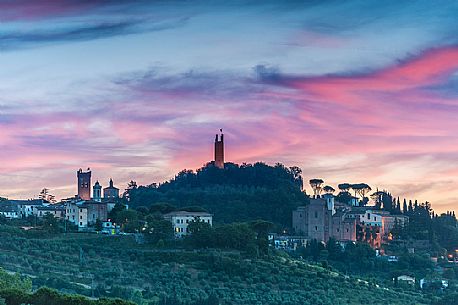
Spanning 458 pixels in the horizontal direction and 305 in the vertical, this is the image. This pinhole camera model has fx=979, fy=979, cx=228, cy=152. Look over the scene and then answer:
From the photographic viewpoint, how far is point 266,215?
62.2 metres

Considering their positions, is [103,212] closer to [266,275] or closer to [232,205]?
[232,205]

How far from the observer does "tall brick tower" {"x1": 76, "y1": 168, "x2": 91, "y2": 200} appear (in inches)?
2815

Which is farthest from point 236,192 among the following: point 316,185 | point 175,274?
point 175,274

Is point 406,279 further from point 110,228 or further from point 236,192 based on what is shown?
point 236,192

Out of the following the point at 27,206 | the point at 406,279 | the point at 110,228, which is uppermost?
the point at 27,206

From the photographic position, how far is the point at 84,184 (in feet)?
236

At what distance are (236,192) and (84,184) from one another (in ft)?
39.7

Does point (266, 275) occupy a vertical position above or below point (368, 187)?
below

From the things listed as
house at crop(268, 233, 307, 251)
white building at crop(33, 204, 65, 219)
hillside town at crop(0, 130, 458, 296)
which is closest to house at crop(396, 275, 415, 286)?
hillside town at crop(0, 130, 458, 296)

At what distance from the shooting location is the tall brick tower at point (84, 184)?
71500 mm

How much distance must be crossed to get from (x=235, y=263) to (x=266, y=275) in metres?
1.71

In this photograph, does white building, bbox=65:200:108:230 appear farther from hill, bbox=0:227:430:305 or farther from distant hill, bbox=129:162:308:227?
hill, bbox=0:227:430:305

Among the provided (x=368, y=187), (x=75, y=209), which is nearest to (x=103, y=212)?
(x=75, y=209)

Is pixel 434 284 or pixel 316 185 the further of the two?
pixel 316 185
